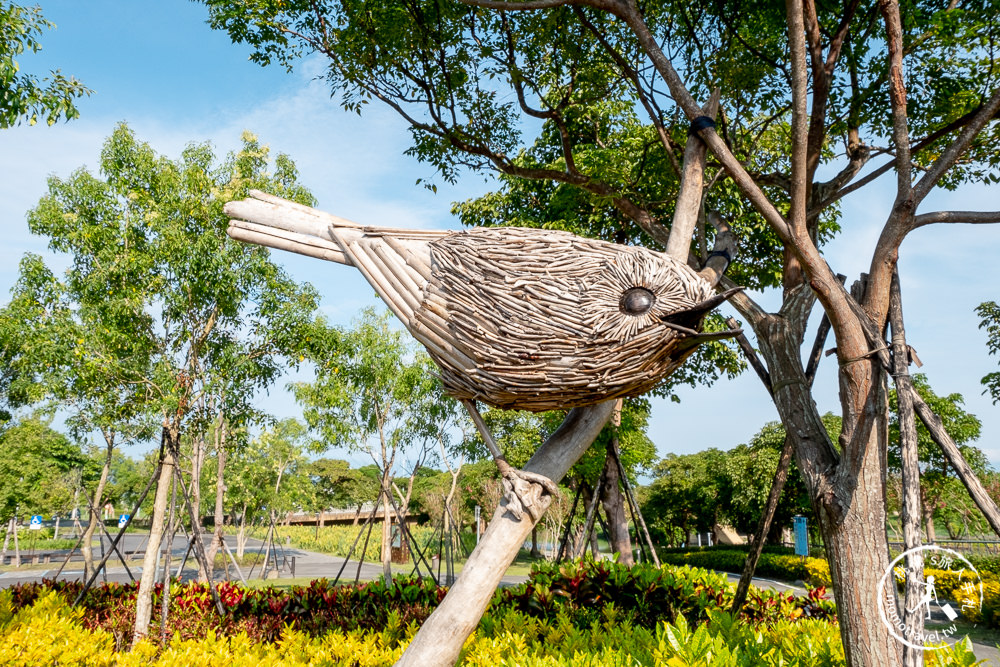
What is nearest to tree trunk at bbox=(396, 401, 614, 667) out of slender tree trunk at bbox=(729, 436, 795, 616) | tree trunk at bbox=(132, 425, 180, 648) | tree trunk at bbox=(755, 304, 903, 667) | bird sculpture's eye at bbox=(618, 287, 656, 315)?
bird sculpture's eye at bbox=(618, 287, 656, 315)

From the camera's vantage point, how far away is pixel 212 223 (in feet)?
21.4

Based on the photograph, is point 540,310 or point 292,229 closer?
point 540,310

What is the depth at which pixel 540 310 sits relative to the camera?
6.73 ft

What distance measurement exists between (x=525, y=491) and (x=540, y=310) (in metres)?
0.61

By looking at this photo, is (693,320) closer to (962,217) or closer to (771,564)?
(962,217)

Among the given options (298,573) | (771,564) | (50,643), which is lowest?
(298,573)

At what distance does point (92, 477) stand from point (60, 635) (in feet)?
93.7

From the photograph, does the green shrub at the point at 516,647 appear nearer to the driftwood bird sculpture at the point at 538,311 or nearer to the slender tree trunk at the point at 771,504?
the slender tree trunk at the point at 771,504

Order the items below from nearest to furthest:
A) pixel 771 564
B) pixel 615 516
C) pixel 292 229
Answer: pixel 292 229, pixel 615 516, pixel 771 564

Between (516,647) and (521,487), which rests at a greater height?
(521,487)

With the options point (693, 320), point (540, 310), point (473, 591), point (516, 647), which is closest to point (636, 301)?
point (693, 320)

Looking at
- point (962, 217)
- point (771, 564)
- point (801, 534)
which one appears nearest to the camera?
point (962, 217)

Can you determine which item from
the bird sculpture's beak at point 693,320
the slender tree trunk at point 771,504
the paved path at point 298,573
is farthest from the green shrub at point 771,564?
the bird sculpture's beak at point 693,320

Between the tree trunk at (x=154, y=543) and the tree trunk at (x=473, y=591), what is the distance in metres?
4.27
